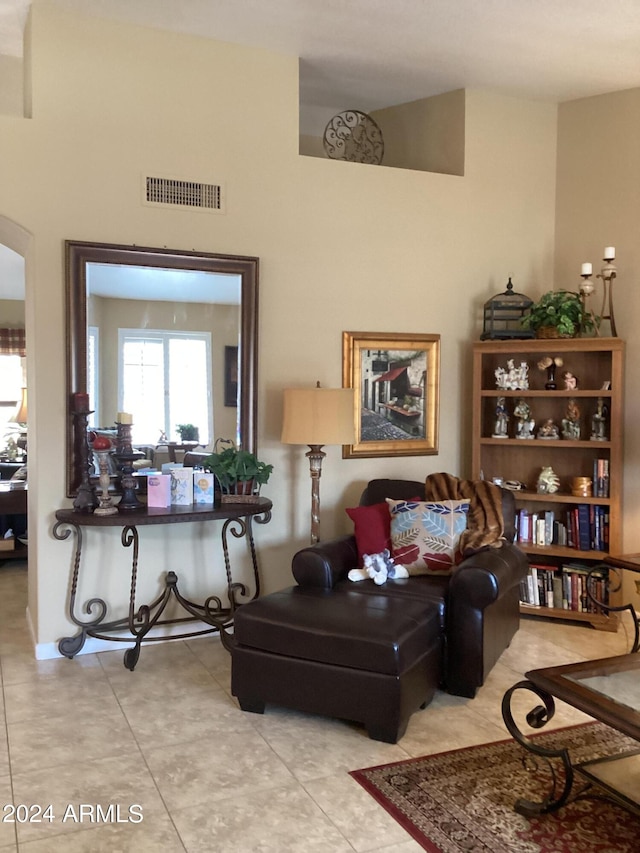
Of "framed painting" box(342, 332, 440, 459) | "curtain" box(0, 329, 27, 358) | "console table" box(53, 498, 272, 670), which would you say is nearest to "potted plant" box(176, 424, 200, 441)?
"console table" box(53, 498, 272, 670)

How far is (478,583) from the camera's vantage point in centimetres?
333

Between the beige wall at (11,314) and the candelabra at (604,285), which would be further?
the beige wall at (11,314)

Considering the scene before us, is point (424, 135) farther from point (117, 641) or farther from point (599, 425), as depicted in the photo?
point (117, 641)

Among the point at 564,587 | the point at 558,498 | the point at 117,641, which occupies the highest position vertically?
the point at 558,498

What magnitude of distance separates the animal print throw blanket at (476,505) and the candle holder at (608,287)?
1.37 meters

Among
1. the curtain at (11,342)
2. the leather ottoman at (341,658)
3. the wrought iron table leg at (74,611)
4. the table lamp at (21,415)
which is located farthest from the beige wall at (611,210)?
the curtain at (11,342)

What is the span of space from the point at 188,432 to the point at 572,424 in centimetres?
231

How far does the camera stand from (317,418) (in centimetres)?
399

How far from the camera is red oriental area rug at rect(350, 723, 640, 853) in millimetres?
2322

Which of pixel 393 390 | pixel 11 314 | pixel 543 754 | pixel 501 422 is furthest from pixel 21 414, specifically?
pixel 543 754

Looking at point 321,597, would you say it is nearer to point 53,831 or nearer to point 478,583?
point 478,583

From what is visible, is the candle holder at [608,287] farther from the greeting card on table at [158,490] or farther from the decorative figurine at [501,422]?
the greeting card on table at [158,490]

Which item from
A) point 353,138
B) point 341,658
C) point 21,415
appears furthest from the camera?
point 21,415

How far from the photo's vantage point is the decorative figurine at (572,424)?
4586 millimetres
